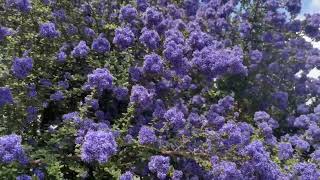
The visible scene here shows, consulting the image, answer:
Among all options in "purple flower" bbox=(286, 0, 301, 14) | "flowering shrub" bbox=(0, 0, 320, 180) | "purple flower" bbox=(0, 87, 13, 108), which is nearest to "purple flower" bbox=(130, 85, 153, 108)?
"flowering shrub" bbox=(0, 0, 320, 180)

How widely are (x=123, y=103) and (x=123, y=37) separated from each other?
78 cm

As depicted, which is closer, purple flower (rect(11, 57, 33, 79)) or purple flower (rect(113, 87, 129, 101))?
purple flower (rect(11, 57, 33, 79))

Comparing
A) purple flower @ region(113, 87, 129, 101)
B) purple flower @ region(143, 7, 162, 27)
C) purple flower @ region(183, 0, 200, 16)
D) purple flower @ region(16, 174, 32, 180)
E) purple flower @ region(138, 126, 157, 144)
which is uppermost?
purple flower @ region(183, 0, 200, 16)

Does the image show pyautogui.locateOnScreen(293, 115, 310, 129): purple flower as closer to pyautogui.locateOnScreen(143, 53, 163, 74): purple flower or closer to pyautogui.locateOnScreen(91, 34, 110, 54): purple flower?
pyautogui.locateOnScreen(143, 53, 163, 74): purple flower

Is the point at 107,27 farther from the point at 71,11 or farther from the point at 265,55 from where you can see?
the point at 265,55

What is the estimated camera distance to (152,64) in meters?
5.85

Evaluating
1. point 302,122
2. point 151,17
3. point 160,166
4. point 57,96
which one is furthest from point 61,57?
point 302,122

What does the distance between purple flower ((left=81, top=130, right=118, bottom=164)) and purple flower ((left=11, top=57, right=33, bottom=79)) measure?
963 mm

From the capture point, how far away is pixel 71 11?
6605mm

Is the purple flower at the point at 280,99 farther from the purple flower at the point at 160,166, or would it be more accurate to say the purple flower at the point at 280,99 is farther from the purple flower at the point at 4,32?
the purple flower at the point at 4,32

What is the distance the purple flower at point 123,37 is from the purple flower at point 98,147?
1.34 m

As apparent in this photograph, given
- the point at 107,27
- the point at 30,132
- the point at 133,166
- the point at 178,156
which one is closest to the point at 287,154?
the point at 178,156

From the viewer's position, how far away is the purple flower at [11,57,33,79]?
17.5 ft

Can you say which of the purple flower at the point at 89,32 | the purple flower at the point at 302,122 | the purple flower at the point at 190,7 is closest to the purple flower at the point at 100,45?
the purple flower at the point at 89,32
